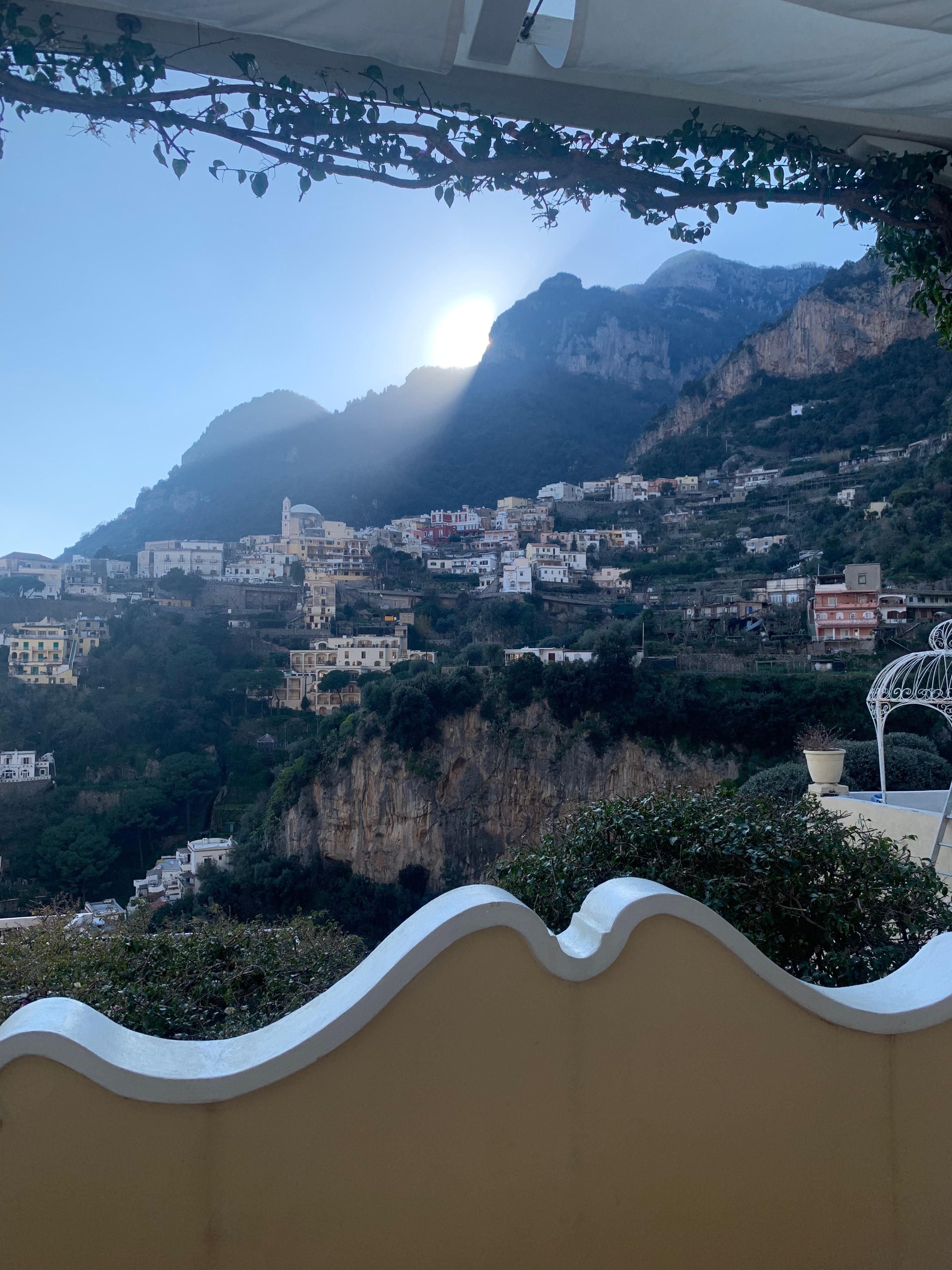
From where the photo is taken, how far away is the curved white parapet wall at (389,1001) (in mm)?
664

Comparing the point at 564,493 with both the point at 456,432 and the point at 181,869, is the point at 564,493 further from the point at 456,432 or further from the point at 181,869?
the point at 181,869

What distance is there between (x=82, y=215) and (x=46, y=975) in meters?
5.25

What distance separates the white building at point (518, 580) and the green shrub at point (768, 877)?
22.0 metres

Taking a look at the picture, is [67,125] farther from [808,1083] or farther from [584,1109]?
[808,1083]

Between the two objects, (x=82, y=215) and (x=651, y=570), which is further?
(x=651, y=570)

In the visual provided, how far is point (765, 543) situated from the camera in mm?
23047

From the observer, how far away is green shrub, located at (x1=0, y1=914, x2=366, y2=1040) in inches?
64.1

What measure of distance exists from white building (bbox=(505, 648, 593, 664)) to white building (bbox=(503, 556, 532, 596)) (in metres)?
6.65

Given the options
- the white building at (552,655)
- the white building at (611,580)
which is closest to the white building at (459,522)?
the white building at (611,580)

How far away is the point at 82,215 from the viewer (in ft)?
17.4

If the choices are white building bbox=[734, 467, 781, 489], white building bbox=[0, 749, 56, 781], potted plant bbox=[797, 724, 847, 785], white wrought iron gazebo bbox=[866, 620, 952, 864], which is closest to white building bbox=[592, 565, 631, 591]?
white building bbox=[734, 467, 781, 489]

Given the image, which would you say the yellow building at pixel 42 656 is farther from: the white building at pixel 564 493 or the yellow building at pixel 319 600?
the white building at pixel 564 493

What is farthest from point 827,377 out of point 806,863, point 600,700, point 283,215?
point 806,863

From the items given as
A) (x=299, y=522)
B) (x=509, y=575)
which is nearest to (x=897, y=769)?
(x=509, y=575)
